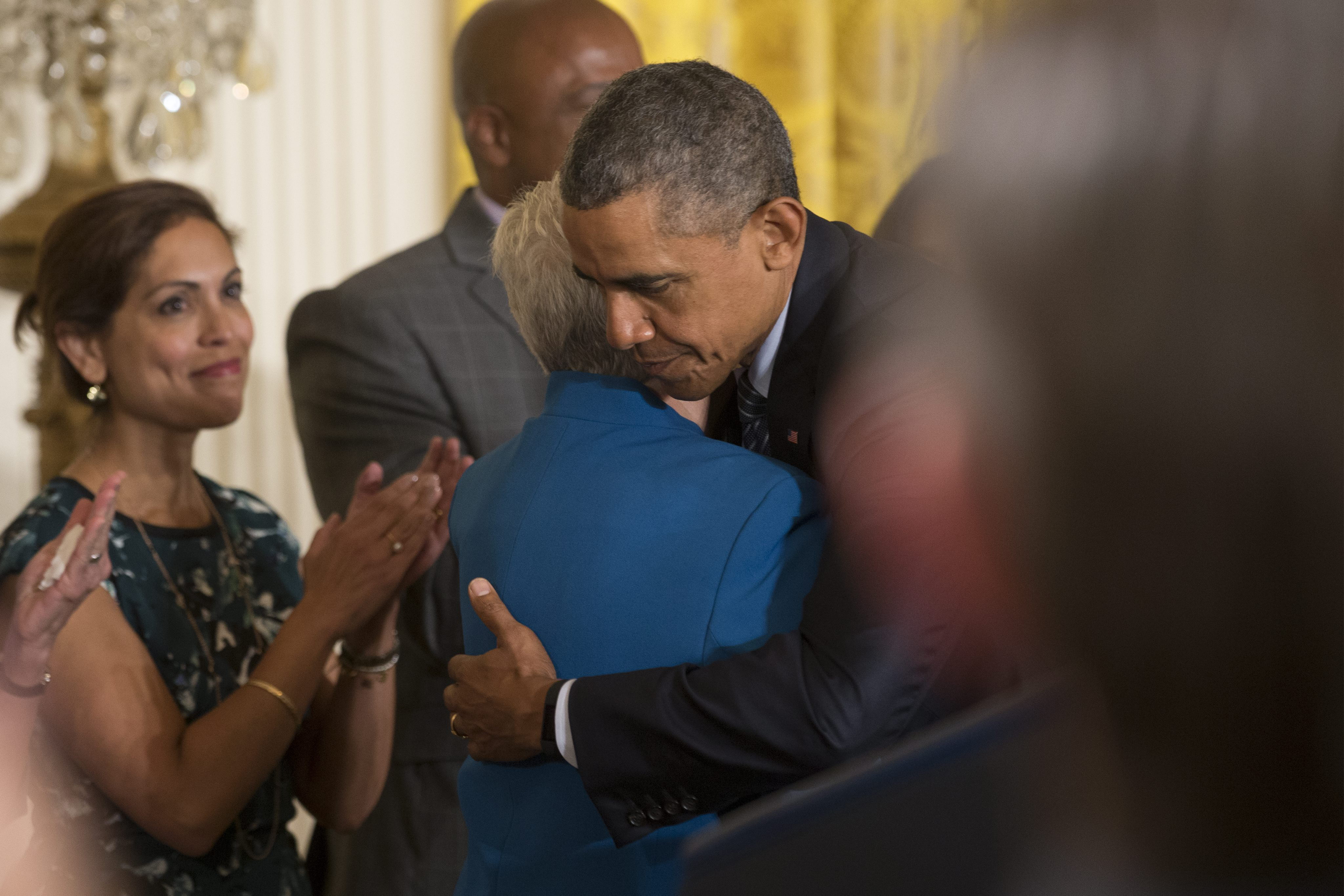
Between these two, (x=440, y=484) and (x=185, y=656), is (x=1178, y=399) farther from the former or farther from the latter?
(x=185, y=656)

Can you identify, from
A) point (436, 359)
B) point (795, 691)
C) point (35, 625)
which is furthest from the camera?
point (436, 359)

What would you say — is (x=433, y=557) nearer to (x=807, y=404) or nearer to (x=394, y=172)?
(x=807, y=404)

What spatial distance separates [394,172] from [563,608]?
336cm

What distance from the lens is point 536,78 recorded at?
233 cm

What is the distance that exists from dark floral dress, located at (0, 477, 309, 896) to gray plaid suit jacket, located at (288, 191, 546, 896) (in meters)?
0.20

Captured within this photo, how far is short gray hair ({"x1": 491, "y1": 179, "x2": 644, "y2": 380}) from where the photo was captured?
46.3 inches

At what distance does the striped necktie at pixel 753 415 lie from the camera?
1237 mm

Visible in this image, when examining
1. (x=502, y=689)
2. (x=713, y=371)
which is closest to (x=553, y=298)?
(x=713, y=371)

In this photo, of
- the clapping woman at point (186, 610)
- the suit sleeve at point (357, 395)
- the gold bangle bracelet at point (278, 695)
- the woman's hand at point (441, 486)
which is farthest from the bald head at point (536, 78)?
the gold bangle bracelet at point (278, 695)

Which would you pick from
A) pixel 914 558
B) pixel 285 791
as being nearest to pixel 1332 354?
pixel 914 558

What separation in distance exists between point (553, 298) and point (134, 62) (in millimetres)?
2697

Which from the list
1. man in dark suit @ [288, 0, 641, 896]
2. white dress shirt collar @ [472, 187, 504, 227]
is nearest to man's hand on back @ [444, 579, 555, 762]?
man in dark suit @ [288, 0, 641, 896]

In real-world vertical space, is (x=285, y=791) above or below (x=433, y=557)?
below

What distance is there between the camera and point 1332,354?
225 millimetres
